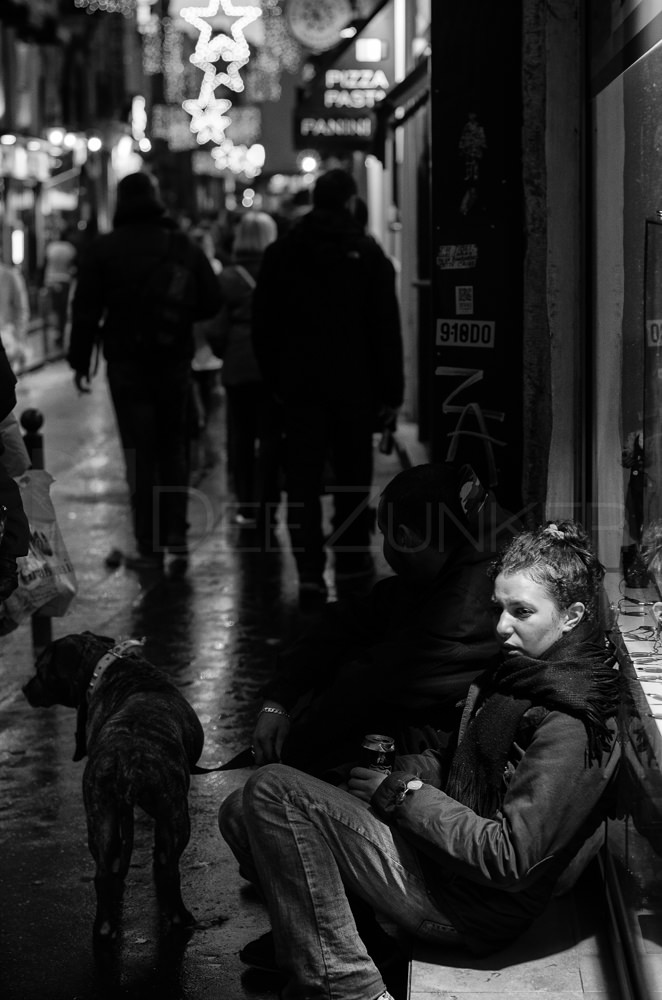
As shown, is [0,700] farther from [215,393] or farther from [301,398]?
[215,393]

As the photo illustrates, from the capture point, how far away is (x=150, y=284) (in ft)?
29.5

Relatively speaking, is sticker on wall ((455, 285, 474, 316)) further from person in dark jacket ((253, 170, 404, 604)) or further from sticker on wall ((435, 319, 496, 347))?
person in dark jacket ((253, 170, 404, 604))

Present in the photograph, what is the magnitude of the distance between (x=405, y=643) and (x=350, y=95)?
1301 centimetres

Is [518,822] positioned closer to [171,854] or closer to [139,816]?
[171,854]

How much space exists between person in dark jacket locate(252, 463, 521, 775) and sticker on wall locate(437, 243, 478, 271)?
108 cm

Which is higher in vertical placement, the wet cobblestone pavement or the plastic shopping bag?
the plastic shopping bag

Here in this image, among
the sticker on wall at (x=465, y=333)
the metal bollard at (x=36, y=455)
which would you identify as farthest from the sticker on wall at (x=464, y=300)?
the metal bollard at (x=36, y=455)

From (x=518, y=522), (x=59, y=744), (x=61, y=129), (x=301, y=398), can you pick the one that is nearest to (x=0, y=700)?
(x=59, y=744)

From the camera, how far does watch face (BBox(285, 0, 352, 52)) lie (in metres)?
21.4

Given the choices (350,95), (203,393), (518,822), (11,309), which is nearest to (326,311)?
(518,822)

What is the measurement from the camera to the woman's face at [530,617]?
347 centimetres

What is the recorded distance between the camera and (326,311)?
8219 millimetres

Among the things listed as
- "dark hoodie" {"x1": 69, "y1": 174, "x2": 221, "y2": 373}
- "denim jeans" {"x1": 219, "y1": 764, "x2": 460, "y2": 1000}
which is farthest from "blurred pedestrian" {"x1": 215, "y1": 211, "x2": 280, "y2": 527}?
"denim jeans" {"x1": 219, "y1": 764, "x2": 460, "y2": 1000}

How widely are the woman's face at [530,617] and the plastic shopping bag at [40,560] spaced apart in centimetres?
287
